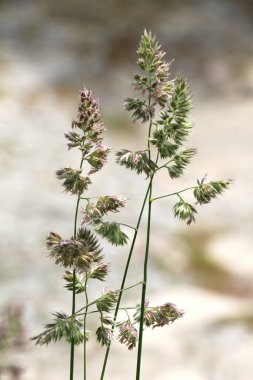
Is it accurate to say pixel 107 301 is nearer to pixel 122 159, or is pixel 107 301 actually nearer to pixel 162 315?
pixel 162 315

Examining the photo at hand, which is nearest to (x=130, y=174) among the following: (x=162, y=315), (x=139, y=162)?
(x=162, y=315)

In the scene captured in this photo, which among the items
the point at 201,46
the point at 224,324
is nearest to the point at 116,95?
the point at 201,46

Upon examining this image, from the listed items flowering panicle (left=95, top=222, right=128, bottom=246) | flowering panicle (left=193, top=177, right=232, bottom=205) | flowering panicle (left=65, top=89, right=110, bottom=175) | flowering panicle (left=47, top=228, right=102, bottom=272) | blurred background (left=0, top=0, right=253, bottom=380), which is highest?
blurred background (left=0, top=0, right=253, bottom=380)

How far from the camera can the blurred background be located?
720 cm

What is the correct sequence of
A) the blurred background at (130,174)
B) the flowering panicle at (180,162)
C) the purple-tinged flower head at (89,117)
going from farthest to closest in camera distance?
the blurred background at (130,174), the flowering panicle at (180,162), the purple-tinged flower head at (89,117)

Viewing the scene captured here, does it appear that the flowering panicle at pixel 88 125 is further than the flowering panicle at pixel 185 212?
No

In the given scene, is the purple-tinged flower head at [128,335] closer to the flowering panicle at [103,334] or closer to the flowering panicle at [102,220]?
the flowering panicle at [103,334]

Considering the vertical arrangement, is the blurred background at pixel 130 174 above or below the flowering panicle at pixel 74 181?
above

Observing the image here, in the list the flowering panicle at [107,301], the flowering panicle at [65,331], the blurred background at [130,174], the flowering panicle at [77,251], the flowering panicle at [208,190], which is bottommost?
the flowering panicle at [65,331]

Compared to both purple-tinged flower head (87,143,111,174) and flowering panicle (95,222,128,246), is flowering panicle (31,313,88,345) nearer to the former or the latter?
flowering panicle (95,222,128,246)

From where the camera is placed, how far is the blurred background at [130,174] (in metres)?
7.20

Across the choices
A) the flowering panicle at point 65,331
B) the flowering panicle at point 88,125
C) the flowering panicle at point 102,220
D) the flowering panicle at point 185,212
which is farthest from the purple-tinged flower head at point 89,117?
the flowering panicle at point 65,331

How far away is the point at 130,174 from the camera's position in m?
11.1

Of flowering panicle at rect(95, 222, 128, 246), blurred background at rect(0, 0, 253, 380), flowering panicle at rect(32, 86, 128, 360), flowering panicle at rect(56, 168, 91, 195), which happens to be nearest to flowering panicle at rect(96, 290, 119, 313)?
flowering panicle at rect(32, 86, 128, 360)
